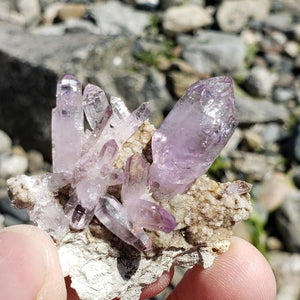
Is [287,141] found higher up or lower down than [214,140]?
lower down

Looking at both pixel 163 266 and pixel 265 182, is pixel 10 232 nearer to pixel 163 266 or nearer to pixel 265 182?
pixel 163 266

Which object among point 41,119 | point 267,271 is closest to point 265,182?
point 41,119

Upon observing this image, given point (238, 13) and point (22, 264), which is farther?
point (238, 13)

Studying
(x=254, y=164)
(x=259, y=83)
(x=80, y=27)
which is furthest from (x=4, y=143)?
(x=259, y=83)

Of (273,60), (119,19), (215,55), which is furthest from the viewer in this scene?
(119,19)

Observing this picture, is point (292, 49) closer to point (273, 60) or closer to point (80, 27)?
point (273, 60)

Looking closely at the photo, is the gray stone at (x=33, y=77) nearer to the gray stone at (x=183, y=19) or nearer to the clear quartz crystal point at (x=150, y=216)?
the gray stone at (x=183, y=19)
